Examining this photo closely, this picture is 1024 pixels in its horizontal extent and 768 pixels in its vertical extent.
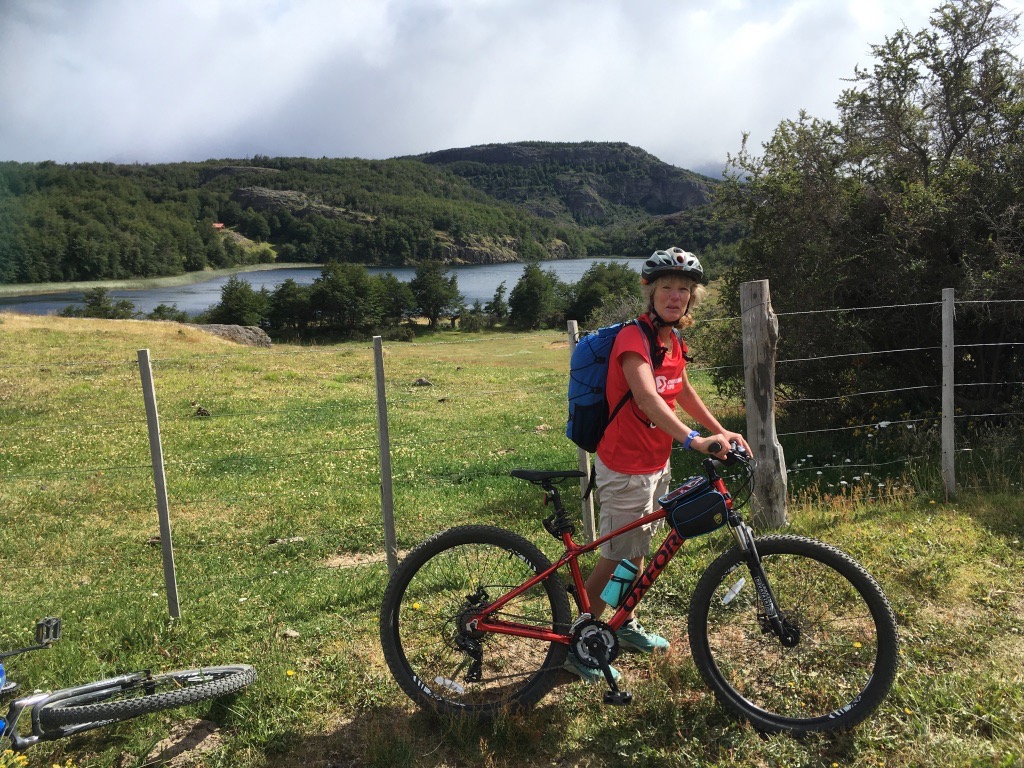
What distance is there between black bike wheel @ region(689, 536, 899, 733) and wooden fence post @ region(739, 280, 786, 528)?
6.55 ft

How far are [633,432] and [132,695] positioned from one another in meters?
3.06

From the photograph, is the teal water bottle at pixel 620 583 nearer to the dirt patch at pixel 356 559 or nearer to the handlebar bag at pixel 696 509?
the handlebar bag at pixel 696 509

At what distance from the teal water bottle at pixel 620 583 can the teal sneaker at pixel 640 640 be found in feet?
1.83

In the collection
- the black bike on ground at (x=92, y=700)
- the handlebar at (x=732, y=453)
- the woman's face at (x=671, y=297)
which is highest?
the woman's face at (x=671, y=297)

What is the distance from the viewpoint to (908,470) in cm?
756

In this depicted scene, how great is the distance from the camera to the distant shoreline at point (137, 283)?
407ft

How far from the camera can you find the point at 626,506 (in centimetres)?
347

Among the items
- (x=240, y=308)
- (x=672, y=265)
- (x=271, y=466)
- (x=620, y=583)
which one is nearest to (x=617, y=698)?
(x=620, y=583)

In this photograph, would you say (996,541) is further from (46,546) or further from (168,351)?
(168,351)

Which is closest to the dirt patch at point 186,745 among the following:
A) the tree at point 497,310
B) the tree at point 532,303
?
the tree at point 532,303

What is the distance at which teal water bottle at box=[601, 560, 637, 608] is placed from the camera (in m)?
3.41

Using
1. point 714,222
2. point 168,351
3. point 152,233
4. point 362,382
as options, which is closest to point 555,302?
point 168,351

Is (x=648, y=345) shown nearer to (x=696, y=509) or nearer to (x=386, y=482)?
(x=696, y=509)

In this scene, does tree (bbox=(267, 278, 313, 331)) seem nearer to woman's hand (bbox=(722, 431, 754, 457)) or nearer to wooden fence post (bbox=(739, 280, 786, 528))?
wooden fence post (bbox=(739, 280, 786, 528))
